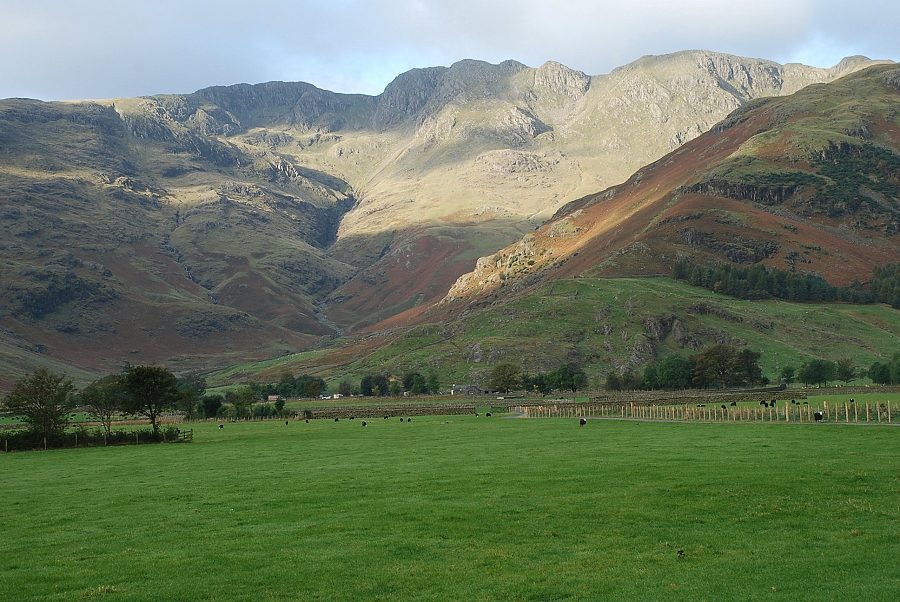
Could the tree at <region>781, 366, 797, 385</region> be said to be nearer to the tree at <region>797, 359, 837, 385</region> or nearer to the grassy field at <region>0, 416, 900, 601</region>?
the tree at <region>797, 359, 837, 385</region>

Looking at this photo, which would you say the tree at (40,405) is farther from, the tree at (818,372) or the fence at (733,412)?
the tree at (818,372)

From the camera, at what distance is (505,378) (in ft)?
575

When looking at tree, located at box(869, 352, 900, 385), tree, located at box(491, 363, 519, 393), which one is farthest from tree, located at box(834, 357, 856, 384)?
tree, located at box(491, 363, 519, 393)

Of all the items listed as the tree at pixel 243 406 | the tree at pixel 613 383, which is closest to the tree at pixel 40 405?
the tree at pixel 243 406

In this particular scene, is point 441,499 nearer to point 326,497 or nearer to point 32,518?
point 326,497

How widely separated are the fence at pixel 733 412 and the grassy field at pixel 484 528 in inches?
838

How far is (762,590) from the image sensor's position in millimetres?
21281

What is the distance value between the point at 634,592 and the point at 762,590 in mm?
3252

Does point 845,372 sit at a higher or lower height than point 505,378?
lower

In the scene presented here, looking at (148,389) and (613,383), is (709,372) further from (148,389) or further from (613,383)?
(148,389)

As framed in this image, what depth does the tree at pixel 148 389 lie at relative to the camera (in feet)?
326

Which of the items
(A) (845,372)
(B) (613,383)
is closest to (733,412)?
(B) (613,383)

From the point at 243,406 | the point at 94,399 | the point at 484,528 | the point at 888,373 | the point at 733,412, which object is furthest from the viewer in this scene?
the point at 243,406

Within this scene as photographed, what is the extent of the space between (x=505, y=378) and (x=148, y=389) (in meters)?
89.6
